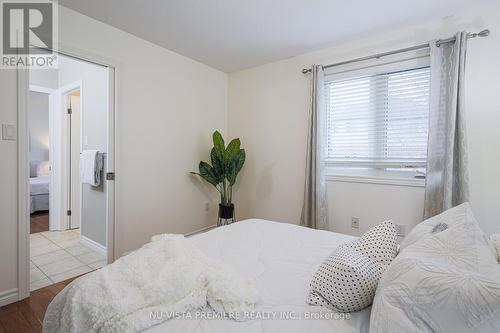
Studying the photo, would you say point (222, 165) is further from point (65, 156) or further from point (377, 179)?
point (65, 156)

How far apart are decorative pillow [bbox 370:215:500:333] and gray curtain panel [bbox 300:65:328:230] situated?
1888 millimetres

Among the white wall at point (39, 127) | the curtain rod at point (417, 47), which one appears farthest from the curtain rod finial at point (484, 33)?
the white wall at point (39, 127)

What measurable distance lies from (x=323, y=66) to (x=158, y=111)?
1937mm

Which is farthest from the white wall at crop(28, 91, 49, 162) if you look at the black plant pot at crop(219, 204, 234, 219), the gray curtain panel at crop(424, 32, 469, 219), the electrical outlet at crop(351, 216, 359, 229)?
the gray curtain panel at crop(424, 32, 469, 219)

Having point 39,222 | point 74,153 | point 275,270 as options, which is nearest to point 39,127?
point 39,222

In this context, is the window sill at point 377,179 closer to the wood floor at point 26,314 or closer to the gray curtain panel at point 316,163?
the gray curtain panel at point 316,163

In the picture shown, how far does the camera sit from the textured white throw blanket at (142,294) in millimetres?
828

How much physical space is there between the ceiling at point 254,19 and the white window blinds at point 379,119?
487 millimetres

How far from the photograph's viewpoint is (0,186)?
176cm

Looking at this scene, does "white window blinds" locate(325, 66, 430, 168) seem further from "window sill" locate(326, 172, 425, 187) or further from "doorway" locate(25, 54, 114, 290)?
"doorway" locate(25, 54, 114, 290)

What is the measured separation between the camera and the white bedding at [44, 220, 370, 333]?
84 centimetres

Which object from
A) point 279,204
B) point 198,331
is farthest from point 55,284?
point 279,204

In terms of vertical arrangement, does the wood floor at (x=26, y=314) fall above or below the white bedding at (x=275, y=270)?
below

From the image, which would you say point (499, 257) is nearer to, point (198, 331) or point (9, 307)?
point (198, 331)
